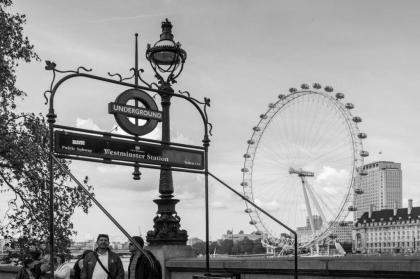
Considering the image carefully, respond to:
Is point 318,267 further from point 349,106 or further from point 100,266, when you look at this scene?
point 349,106

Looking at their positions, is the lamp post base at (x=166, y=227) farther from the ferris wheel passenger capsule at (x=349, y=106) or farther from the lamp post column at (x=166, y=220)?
the ferris wheel passenger capsule at (x=349, y=106)

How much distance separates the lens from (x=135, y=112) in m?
7.28

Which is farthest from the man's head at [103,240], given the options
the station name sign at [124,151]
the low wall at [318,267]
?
the low wall at [318,267]

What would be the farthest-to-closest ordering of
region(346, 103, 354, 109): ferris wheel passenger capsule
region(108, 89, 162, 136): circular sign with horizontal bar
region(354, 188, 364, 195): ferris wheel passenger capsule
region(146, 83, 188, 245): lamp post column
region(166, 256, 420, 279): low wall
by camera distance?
1. region(346, 103, 354, 109): ferris wheel passenger capsule
2. region(354, 188, 364, 195): ferris wheel passenger capsule
3. region(146, 83, 188, 245): lamp post column
4. region(166, 256, 420, 279): low wall
5. region(108, 89, 162, 136): circular sign with horizontal bar

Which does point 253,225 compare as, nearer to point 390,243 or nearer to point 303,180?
point 303,180

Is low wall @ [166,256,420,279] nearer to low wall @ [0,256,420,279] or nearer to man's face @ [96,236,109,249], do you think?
low wall @ [0,256,420,279]

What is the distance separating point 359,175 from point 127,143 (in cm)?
4465

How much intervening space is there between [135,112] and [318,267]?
3.85 meters

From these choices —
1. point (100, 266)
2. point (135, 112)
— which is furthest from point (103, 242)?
point (135, 112)

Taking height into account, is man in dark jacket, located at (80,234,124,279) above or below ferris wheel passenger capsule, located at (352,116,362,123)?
below

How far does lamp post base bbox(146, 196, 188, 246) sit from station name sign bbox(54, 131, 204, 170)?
4.65m

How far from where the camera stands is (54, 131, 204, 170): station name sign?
6.65 meters

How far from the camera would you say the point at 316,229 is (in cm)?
6406

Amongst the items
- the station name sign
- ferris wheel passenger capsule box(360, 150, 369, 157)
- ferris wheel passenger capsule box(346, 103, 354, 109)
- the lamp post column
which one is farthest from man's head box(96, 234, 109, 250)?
ferris wheel passenger capsule box(346, 103, 354, 109)
